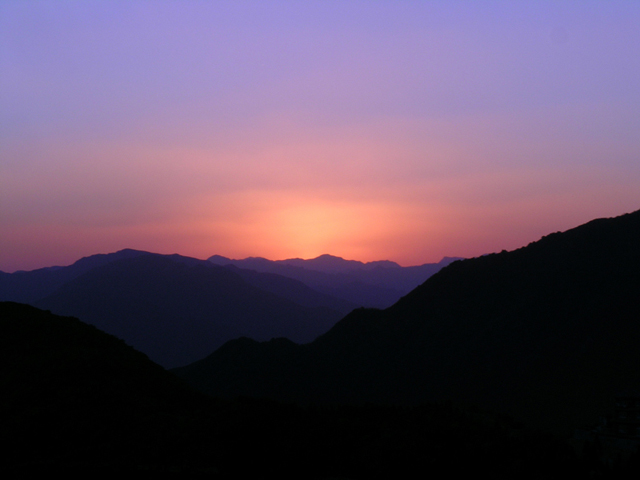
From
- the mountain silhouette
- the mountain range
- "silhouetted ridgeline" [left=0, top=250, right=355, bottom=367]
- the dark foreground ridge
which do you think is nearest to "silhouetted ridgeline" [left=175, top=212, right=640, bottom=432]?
the dark foreground ridge

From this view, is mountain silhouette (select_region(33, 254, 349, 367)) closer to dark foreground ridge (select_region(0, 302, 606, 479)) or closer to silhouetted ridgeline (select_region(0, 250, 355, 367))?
silhouetted ridgeline (select_region(0, 250, 355, 367))

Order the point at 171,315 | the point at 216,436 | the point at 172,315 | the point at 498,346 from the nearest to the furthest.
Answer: the point at 216,436 → the point at 498,346 → the point at 171,315 → the point at 172,315

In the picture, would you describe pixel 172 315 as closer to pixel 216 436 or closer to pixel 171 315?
pixel 171 315

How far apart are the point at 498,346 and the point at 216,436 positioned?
40368mm

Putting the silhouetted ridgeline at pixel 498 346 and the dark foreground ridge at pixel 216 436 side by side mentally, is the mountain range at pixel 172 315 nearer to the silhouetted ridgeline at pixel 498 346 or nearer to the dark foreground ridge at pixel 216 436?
the silhouetted ridgeline at pixel 498 346

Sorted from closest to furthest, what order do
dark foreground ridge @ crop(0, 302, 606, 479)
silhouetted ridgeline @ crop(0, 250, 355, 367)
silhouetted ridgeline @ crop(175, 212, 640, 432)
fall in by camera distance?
dark foreground ridge @ crop(0, 302, 606, 479), silhouetted ridgeline @ crop(175, 212, 640, 432), silhouetted ridgeline @ crop(0, 250, 355, 367)

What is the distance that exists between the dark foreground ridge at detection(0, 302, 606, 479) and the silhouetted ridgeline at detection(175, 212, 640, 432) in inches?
820


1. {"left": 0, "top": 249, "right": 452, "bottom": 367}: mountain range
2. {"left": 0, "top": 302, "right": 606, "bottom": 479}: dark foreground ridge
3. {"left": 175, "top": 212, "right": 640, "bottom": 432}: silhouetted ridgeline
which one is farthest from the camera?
{"left": 0, "top": 249, "right": 452, "bottom": 367}: mountain range

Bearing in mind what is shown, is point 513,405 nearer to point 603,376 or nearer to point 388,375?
point 603,376

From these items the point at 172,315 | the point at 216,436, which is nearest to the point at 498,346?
the point at 216,436

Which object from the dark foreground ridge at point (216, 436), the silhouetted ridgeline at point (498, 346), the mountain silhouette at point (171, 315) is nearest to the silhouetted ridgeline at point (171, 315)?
the mountain silhouette at point (171, 315)

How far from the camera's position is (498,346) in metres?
53.8

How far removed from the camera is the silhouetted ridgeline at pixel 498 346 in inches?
1772

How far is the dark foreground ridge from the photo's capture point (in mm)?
17000
